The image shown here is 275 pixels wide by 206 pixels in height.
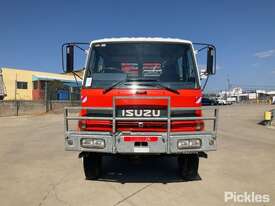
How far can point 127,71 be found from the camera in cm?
594

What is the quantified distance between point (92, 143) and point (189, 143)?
1.65 metres

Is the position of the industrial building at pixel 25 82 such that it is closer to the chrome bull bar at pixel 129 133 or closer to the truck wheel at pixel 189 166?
the truck wheel at pixel 189 166

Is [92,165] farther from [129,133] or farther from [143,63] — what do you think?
[143,63]

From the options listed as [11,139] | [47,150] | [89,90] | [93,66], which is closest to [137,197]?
[89,90]

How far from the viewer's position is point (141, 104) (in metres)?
5.37

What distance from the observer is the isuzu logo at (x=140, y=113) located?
5.37 meters

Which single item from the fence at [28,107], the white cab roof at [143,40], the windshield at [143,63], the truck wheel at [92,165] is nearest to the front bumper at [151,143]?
the truck wheel at [92,165]

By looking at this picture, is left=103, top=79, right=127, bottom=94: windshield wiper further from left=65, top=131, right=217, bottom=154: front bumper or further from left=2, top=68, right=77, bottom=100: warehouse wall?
left=2, top=68, right=77, bottom=100: warehouse wall

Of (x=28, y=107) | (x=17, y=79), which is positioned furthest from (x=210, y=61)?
(x=17, y=79)

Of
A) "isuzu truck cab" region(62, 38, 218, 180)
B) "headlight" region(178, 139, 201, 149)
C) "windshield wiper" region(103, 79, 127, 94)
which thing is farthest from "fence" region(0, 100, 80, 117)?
"headlight" region(178, 139, 201, 149)

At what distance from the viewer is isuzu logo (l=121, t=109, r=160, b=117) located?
537 cm

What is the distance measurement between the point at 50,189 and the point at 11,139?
24.1 ft

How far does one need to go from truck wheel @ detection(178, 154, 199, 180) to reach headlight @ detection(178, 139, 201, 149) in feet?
2.65

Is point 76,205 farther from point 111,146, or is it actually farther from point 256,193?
point 256,193
